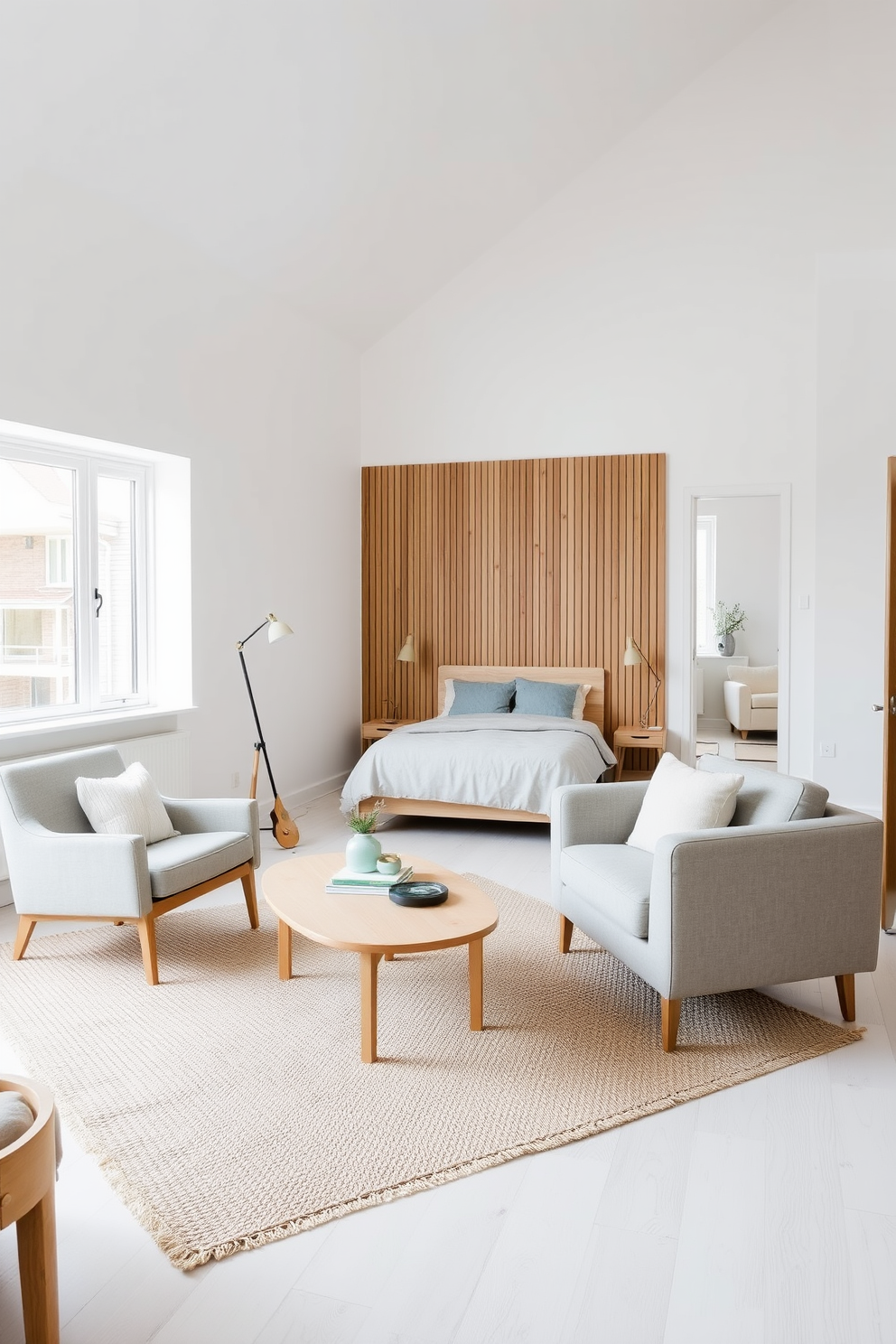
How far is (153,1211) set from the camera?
217 centimetres

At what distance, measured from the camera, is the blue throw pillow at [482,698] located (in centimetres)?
686

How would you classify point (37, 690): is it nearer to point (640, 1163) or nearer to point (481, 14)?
point (640, 1163)

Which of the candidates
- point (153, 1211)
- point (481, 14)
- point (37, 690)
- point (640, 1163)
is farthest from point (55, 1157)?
point (481, 14)

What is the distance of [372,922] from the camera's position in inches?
119

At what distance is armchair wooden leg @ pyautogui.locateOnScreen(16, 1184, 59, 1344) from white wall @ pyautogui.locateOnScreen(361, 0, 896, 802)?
5.65 m

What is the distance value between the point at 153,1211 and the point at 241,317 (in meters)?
4.87

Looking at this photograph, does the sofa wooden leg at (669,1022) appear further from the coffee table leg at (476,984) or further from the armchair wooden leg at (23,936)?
the armchair wooden leg at (23,936)

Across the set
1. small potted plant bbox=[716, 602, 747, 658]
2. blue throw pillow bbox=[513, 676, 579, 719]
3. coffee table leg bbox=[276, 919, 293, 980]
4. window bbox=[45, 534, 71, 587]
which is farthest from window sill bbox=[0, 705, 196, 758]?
small potted plant bbox=[716, 602, 747, 658]

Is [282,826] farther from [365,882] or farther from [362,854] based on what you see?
[365,882]

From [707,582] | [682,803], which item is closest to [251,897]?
[682,803]

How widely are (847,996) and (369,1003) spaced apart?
5.14 ft

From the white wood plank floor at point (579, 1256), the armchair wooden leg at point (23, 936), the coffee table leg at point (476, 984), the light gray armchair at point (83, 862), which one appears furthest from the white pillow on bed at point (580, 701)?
the white wood plank floor at point (579, 1256)

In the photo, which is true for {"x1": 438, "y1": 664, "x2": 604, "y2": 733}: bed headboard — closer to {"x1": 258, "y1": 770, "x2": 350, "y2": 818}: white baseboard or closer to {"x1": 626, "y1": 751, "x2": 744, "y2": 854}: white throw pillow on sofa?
{"x1": 258, "y1": 770, "x2": 350, "y2": 818}: white baseboard

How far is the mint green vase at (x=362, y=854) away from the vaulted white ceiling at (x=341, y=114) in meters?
3.01
